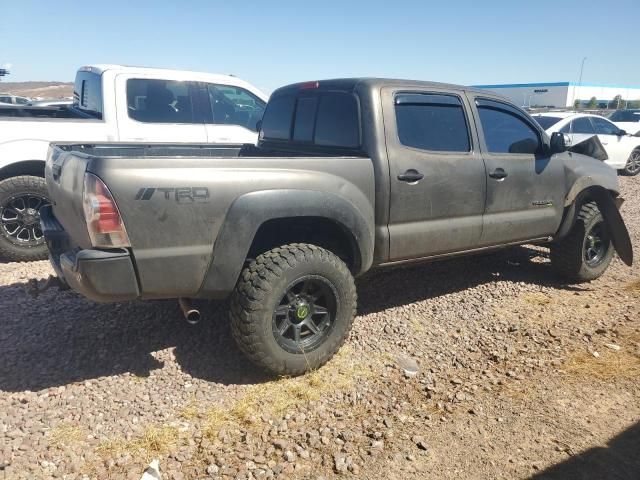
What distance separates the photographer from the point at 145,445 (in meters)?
2.59

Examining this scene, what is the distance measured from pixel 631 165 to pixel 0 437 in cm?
1385

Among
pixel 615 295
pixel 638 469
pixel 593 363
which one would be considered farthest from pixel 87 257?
pixel 615 295

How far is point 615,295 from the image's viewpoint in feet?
15.8

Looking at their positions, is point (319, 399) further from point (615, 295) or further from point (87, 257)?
point (615, 295)

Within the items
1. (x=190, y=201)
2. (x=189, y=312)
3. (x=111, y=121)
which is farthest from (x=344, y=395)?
(x=111, y=121)

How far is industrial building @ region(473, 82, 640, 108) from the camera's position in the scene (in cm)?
6370

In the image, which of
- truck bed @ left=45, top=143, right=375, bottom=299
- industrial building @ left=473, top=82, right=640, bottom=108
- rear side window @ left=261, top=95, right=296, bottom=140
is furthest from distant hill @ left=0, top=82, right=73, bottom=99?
industrial building @ left=473, top=82, right=640, bottom=108

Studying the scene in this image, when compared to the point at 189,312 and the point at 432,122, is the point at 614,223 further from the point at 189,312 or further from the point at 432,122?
the point at 189,312

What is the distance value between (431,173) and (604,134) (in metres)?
10.1

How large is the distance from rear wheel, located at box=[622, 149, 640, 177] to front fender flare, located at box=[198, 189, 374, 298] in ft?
39.0

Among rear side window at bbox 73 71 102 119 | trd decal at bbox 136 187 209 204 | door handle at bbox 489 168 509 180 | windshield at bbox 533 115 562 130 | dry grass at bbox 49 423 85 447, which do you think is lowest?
dry grass at bbox 49 423 85 447

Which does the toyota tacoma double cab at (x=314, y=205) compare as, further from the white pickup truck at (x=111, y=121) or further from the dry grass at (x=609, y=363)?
the white pickup truck at (x=111, y=121)

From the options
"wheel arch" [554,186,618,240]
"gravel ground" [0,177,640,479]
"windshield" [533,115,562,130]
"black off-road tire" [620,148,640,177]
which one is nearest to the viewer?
"gravel ground" [0,177,640,479]

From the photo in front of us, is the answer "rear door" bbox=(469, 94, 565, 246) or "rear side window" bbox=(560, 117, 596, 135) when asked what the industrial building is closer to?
"rear side window" bbox=(560, 117, 596, 135)
